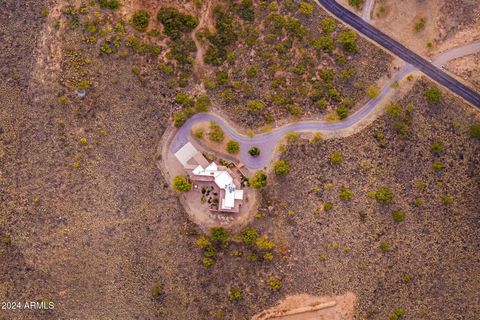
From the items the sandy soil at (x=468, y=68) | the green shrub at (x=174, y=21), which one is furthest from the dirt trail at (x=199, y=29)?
the sandy soil at (x=468, y=68)

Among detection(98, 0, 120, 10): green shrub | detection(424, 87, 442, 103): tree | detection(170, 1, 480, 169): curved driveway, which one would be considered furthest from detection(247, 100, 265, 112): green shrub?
detection(424, 87, 442, 103): tree

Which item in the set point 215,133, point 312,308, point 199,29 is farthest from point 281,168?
point 199,29

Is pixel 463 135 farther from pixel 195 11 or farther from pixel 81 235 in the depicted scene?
pixel 81 235

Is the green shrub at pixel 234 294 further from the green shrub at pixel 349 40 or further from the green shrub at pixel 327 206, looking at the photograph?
the green shrub at pixel 349 40

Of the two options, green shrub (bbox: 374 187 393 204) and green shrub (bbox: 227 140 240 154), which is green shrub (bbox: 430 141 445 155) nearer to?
green shrub (bbox: 374 187 393 204)

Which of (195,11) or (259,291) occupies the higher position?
(195,11)

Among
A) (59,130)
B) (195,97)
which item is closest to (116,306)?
(59,130)

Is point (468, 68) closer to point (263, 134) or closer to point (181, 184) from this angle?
point (263, 134)
